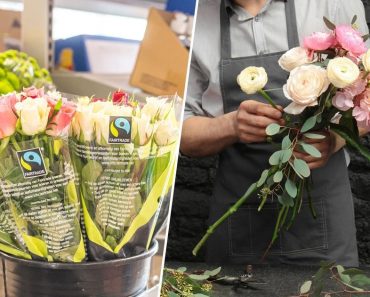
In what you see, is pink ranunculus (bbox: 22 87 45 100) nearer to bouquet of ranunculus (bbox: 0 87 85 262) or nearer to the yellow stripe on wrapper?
bouquet of ranunculus (bbox: 0 87 85 262)

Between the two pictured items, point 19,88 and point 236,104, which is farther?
point 19,88

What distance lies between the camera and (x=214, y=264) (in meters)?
1.20

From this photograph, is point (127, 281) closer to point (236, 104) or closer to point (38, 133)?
point (38, 133)

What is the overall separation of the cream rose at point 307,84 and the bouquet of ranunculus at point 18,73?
0.79m

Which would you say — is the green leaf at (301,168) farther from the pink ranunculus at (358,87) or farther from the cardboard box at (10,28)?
the cardboard box at (10,28)

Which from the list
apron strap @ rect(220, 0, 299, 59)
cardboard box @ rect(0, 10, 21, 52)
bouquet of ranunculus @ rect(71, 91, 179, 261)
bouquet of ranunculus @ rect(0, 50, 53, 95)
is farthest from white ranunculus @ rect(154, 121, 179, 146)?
cardboard box @ rect(0, 10, 21, 52)

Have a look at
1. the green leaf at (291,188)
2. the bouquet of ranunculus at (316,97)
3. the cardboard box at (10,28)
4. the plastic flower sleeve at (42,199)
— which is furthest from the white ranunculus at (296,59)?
the cardboard box at (10,28)

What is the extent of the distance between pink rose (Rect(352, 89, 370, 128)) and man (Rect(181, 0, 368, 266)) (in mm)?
230

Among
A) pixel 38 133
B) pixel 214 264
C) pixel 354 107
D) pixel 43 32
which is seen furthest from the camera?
pixel 43 32

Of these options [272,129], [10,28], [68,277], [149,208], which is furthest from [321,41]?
[10,28]

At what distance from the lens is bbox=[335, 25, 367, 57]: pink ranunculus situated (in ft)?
3.31

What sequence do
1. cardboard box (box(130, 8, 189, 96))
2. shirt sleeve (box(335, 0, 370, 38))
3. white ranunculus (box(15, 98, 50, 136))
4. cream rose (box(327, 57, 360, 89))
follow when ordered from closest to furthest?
white ranunculus (box(15, 98, 50, 136)) → cream rose (box(327, 57, 360, 89)) → shirt sleeve (box(335, 0, 370, 38)) → cardboard box (box(130, 8, 189, 96))

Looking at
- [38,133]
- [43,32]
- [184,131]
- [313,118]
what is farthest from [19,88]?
[38,133]

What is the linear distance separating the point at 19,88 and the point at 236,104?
2.02 feet
